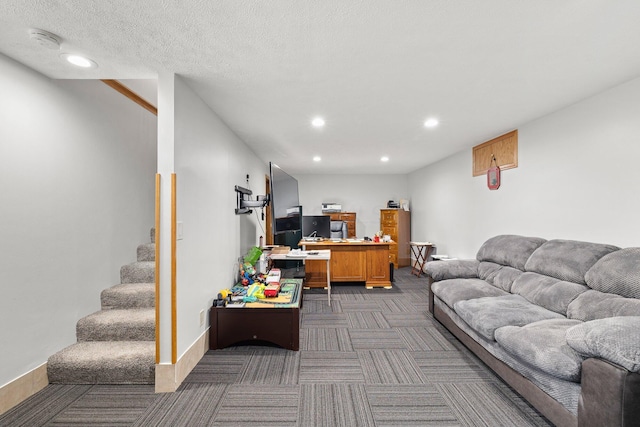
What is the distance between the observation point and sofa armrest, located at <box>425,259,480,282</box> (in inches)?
135

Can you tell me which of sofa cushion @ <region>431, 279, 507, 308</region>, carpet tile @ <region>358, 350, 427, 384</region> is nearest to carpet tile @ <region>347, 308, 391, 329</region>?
carpet tile @ <region>358, 350, 427, 384</region>

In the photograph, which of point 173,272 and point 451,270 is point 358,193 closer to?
point 451,270

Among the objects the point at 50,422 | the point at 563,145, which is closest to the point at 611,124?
the point at 563,145

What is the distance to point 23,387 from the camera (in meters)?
1.91

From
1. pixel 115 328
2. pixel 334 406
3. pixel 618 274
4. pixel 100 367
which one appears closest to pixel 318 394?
pixel 334 406

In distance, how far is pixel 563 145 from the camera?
2.90 metres

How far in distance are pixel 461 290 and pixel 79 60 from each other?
3757 mm

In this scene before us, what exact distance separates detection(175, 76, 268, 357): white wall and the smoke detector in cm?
67

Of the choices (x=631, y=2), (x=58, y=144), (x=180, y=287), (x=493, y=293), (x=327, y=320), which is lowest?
(x=327, y=320)

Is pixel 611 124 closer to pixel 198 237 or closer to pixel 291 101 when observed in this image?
pixel 291 101

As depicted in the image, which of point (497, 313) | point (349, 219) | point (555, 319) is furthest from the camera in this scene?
point (349, 219)

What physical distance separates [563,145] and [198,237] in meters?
3.76

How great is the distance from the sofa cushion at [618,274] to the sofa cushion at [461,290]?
807mm

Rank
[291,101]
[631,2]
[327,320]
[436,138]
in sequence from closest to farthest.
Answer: [631,2]
[291,101]
[327,320]
[436,138]
